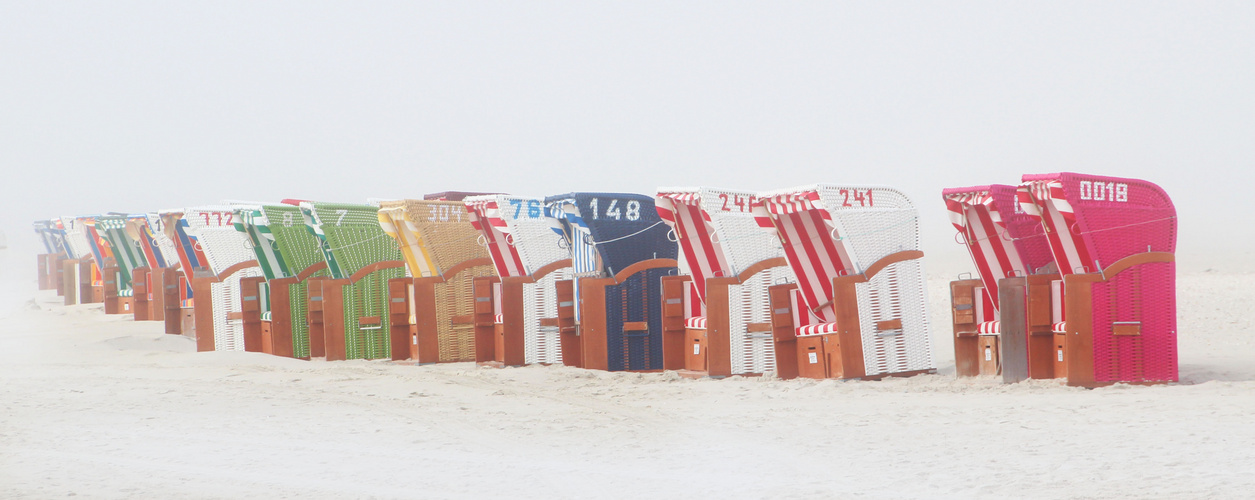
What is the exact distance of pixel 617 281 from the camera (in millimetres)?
11953

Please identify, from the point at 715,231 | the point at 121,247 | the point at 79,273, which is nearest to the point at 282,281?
the point at 715,231

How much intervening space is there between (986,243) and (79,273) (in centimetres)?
2240

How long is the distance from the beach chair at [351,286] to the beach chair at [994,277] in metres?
7.09

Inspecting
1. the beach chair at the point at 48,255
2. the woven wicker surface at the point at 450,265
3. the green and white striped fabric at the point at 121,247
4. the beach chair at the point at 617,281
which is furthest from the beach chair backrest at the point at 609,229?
the beach chair at the point at 48,255

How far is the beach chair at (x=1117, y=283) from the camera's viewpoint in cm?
891

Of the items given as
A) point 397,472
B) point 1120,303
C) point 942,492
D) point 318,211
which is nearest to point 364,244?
point 318,211

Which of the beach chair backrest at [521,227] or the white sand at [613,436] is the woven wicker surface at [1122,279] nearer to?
the white sand at [613,436]

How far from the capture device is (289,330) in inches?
588

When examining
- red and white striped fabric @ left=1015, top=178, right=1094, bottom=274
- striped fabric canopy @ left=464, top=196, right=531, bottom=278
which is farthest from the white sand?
striped fabric canopy @ left=464, top=196, right=531, bottom=278

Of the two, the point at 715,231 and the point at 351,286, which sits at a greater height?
the point at 715,231

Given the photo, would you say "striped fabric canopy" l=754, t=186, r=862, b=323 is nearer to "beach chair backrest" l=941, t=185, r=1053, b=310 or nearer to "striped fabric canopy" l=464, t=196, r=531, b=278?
"beach chair backrest" l=941, t=185, r=1053, b=310

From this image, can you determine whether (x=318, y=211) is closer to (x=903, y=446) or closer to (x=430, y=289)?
(x=430, y=289)

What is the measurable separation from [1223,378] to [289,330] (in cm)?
1115

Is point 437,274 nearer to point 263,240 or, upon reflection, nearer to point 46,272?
point 263,240
